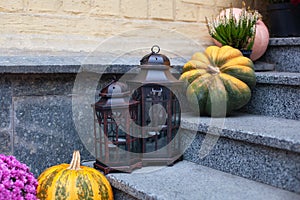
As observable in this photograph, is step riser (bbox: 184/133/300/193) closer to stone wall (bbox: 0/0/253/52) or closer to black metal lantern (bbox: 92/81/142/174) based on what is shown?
black metal lantern (bbox: 92/81/142/174)

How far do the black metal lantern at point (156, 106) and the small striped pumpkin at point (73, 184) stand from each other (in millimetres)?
231

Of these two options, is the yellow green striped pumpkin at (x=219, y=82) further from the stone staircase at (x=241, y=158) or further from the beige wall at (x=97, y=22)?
the beige wall at (x=97, y=22)

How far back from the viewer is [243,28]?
192 cm

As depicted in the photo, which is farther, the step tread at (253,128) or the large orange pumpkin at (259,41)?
the large orange pumpkin at (259,41)

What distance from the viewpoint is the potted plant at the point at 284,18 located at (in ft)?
7.31

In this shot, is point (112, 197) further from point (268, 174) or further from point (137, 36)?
point (137, 36)

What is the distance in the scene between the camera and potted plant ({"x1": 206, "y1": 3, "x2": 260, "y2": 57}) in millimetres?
1922

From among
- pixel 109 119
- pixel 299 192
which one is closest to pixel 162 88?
pixel 109 119

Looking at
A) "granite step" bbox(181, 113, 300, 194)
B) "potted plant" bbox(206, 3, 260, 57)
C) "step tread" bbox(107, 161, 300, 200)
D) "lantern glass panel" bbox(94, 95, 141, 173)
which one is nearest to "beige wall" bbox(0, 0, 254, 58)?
"potted plant" bbox(206, 3, 260, 57)

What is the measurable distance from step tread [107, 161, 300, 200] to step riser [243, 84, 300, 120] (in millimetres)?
458

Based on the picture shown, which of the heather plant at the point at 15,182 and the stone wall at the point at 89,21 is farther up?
the stone wall at the point at 89,21

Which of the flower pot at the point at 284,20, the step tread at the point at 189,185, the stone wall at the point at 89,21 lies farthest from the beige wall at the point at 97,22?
the step tread at the point at 189,185

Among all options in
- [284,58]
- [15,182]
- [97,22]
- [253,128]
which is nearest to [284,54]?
[284,58]

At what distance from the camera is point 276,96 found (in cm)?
172
